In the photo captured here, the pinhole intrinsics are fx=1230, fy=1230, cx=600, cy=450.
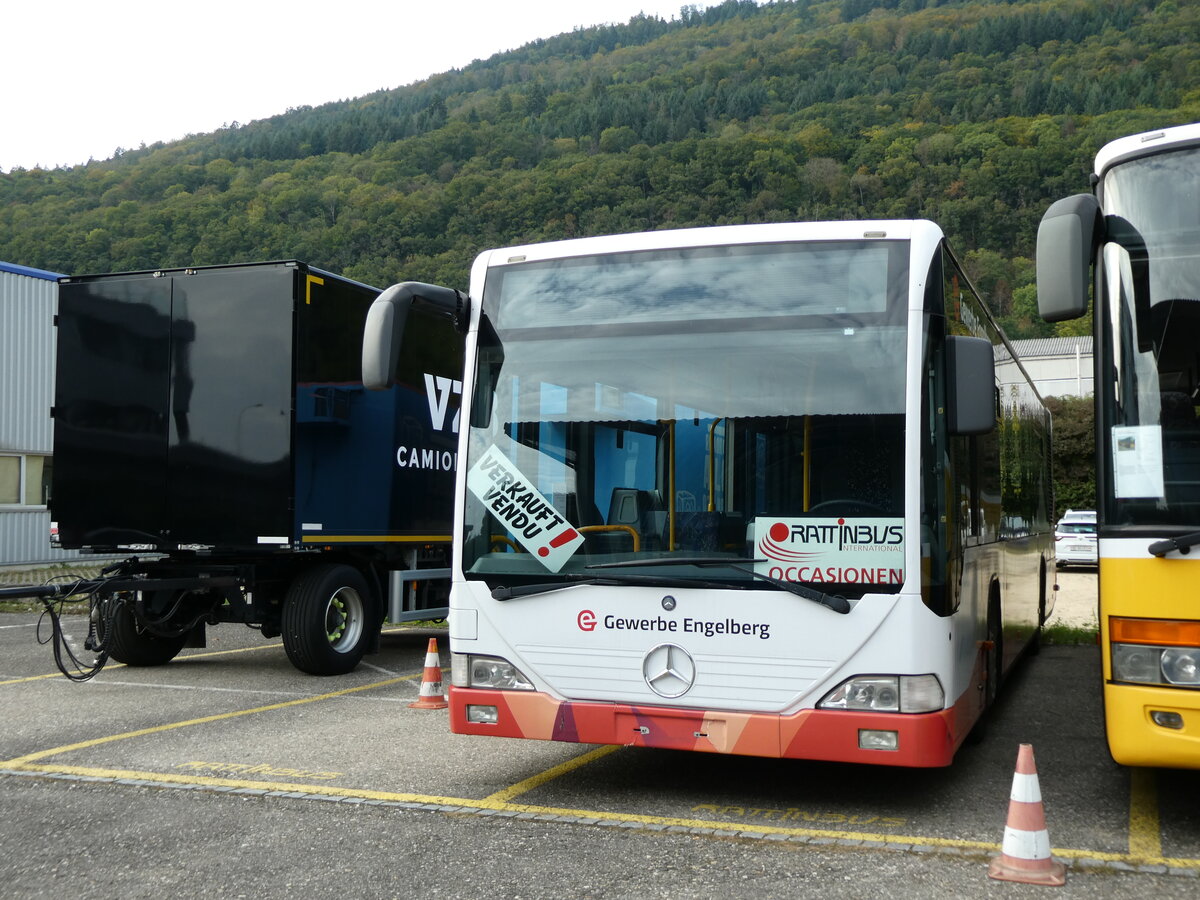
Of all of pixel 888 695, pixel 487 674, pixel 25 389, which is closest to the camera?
pixel 888 695

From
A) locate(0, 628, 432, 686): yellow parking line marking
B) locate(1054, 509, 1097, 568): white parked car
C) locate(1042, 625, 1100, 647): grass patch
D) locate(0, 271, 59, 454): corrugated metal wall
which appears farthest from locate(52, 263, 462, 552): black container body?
locate(1054, 509, 1097, 568): white parked car

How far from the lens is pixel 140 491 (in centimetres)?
1071

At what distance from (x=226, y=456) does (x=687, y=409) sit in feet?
19.1

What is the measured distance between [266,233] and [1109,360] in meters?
56.9

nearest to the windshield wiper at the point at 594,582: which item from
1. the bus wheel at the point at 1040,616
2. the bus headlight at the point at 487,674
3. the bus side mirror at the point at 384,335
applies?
the bus headlight at the point at 487,674

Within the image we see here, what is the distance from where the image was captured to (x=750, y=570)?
568 cm

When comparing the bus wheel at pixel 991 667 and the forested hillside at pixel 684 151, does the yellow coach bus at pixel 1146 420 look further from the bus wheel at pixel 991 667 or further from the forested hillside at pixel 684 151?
the forested hillside at pixel 684 151

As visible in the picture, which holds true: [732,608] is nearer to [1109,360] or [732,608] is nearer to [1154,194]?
[1109,360]

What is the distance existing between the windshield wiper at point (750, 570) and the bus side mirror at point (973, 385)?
102 centimetres

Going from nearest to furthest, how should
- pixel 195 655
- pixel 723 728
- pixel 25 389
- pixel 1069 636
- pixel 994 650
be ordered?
pixel 723 728, pixel 994 650, pixel 195 655, pixel 1069 636, pixel 25 389

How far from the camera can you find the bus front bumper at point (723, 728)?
5.40m

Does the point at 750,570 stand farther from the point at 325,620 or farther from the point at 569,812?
the point at 325,620

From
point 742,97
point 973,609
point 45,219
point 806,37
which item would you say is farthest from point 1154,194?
point 806,37

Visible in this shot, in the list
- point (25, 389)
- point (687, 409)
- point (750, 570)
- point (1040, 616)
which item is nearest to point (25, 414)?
point (25, 389)
